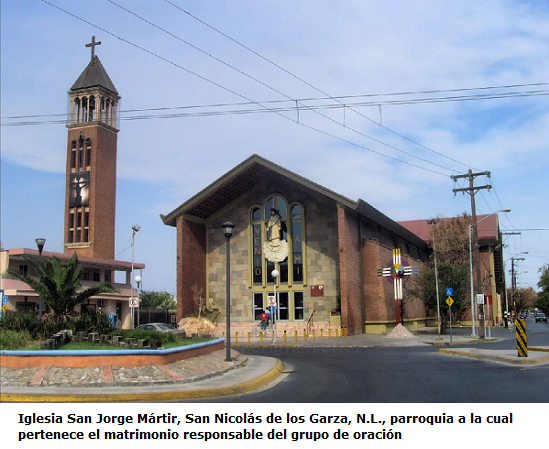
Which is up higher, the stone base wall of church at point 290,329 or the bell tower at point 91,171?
the bell tower at point 91,171

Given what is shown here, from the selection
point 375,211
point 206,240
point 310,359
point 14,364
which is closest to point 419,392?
point 14,364

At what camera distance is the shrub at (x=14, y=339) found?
14.4 m

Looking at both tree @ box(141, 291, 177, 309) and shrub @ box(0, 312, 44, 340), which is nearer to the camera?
shrub @ box(0, 312, 44, 340)

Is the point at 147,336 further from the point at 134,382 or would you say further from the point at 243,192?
the point at 243,192

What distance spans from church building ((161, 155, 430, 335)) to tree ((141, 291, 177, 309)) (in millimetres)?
39346

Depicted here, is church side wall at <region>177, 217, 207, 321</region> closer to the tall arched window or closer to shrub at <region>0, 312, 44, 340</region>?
the tall arched window

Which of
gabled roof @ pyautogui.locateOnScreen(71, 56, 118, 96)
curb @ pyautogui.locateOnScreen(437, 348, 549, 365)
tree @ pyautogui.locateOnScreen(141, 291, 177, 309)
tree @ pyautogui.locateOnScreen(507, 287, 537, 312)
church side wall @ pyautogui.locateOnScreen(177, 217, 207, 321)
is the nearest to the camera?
curb @ pyautogui.locateOnScreen(437, 348, 549, 365)

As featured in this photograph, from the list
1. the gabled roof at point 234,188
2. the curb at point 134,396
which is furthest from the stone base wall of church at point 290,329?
the curb at point 134,396

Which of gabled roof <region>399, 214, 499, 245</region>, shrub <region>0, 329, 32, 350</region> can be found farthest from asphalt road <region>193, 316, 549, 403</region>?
gabled roof <region>399, 214, 499, 245</region>

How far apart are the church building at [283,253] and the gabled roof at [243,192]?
0.25ft

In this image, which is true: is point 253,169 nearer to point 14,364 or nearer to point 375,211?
point 375,211

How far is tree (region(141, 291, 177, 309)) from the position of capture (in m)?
85.8

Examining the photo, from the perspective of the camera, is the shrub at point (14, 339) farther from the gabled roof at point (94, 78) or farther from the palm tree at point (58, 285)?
the gabled roof at point (94, 78)

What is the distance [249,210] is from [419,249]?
2800 cm
